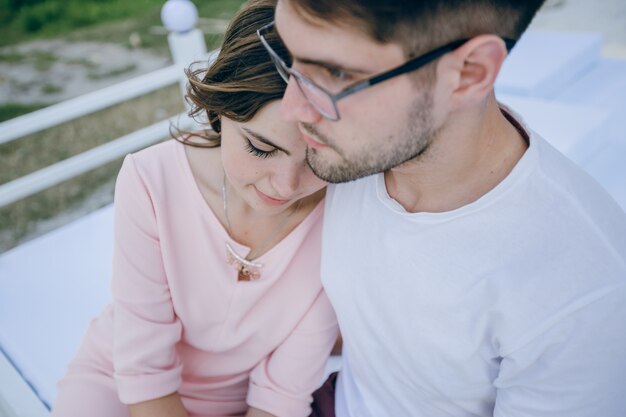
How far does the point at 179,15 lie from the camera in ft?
10.5

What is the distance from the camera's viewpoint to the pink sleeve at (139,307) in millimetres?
1482

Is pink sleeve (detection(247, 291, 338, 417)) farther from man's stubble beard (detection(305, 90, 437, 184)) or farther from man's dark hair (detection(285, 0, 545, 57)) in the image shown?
man's dark hair (detection(285, 0, 545, 57))

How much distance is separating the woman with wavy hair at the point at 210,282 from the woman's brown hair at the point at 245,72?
0.01 m

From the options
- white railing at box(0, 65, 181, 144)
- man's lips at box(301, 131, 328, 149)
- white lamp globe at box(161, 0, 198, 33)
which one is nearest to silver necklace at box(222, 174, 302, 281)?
man's lips at box(301, 131, 328, 149)

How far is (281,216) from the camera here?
1569 mm

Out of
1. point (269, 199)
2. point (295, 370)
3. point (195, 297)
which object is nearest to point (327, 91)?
point (269, 199)

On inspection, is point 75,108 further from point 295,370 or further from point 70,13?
point 70,13

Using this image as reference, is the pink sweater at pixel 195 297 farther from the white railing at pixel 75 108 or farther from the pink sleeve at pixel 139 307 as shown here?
the white railing at pixel 75 108

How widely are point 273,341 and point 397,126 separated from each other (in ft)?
2.59

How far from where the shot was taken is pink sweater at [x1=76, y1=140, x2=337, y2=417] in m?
1.49

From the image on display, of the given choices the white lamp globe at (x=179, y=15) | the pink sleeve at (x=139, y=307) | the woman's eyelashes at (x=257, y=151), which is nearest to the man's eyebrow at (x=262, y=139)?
the woman's eyelashes at (x=257, y=151)

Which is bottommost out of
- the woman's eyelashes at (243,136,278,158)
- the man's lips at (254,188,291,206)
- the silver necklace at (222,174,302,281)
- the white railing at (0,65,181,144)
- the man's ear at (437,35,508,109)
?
the white railing at (0,65,181,144)

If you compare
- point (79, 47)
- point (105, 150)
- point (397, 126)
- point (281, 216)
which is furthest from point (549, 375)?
point (79, 47)

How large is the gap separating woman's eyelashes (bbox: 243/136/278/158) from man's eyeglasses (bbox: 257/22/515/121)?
0.67ft
